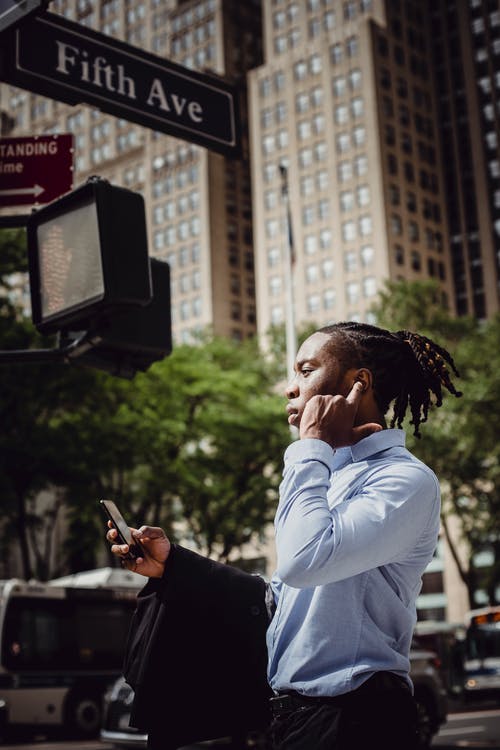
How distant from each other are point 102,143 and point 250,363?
86.3 metres

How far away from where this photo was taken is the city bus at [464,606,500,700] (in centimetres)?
2361

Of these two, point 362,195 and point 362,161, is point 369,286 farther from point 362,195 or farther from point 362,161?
point 362,161

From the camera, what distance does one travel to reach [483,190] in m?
91.7

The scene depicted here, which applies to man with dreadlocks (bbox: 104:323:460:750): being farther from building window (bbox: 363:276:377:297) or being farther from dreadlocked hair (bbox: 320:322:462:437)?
building window (bbox: 363:276:377:297)

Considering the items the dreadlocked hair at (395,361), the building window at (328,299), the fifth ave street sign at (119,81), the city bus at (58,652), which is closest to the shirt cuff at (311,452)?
the dreadlocked hair at (395,361)

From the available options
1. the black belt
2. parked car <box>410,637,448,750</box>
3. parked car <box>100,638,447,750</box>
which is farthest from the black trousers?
parked car <box>410,637,448,750</box>

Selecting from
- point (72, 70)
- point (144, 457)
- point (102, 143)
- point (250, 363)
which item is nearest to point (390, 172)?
point (102, 143)

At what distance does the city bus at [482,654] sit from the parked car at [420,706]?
9191mm

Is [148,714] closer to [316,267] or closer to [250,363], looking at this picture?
[250,363]

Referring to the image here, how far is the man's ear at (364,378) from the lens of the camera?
2.36 m

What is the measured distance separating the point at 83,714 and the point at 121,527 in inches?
704

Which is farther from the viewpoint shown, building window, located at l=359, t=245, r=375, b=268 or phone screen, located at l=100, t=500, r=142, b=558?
building window, located at l=359, t=245, r=375, b=268

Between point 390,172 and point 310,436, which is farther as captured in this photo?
point 390,172

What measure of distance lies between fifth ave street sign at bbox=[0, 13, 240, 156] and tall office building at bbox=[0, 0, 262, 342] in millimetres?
84456
